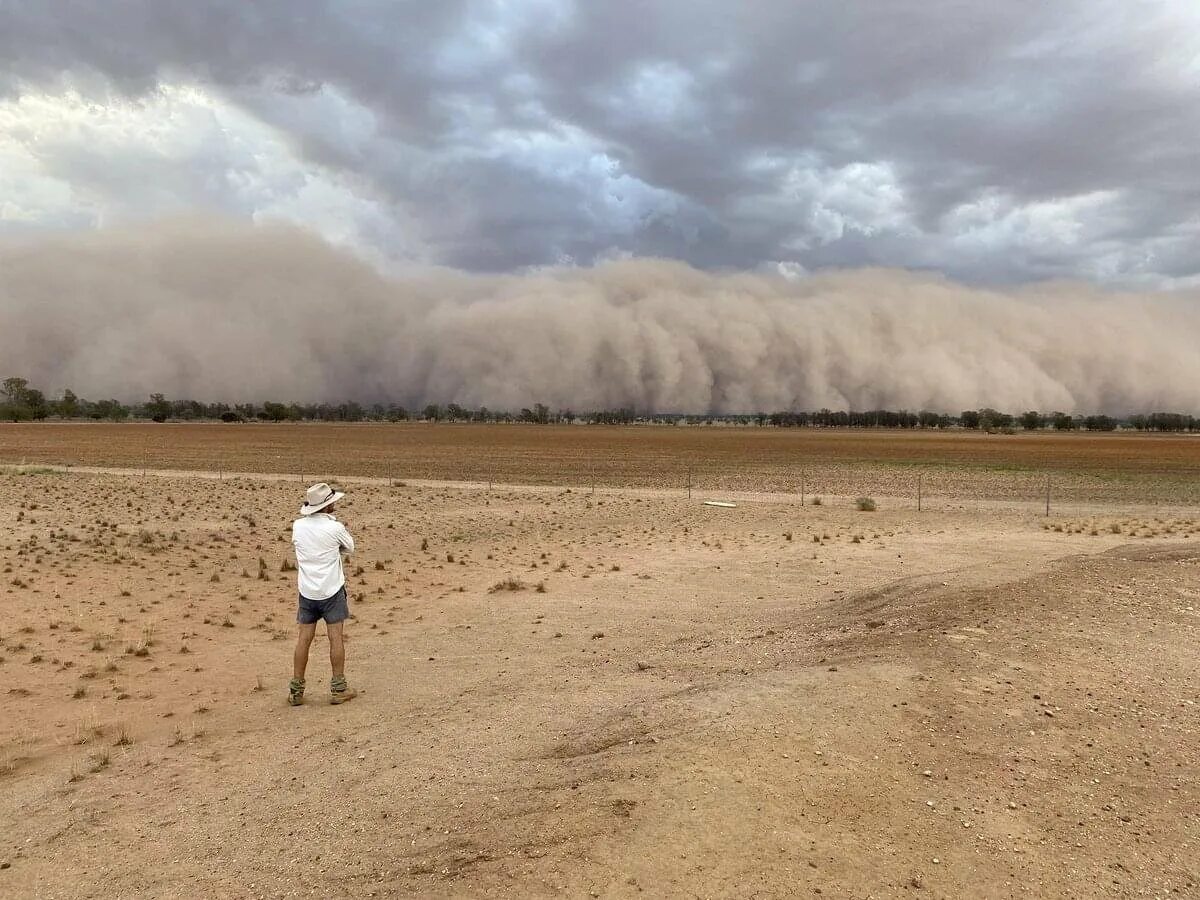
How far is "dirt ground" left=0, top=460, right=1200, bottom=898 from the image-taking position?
456 centimetres

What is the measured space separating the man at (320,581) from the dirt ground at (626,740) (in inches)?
15.4

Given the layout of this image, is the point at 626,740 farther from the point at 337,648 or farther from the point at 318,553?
the point at 318,553

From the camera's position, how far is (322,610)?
7914 millimetres

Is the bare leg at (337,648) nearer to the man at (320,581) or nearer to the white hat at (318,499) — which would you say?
the man at (320,581)

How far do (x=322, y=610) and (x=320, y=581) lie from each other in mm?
334

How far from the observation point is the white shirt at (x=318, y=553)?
7.79m

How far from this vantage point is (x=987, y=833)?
471 cm

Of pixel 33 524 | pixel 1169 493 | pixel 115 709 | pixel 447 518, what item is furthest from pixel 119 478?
pixel 1169 493

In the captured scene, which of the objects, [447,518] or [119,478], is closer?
[447,518]

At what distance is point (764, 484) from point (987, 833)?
1670 inches

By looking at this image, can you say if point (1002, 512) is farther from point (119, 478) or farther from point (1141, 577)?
point (119, 478)

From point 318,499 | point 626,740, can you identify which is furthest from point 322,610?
point 626,740

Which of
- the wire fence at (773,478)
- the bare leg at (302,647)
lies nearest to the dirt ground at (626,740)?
the bare leg at (302,647)

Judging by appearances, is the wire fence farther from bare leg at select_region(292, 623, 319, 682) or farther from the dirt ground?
bare leg at select_region(292, 623, 319, 682)
